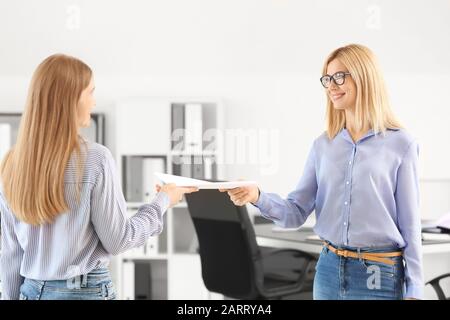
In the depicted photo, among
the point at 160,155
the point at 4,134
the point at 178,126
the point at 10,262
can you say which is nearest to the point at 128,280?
the point at 160,155

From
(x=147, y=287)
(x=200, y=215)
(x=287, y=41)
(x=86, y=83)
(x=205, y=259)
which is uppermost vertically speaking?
(x=287, y=41)

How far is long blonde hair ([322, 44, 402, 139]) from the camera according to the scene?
1565 millimetres

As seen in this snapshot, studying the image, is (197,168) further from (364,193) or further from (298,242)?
(364,193)

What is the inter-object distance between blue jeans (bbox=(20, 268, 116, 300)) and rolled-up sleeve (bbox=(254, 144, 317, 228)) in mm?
566

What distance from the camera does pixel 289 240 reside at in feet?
8.54

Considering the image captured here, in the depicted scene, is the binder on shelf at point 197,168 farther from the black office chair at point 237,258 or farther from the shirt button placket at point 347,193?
the shirt button placket at point 347,193

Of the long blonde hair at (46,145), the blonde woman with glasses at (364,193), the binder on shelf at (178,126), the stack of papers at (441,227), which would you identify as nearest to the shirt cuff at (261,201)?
the blonde woman with glasses at (364,193)

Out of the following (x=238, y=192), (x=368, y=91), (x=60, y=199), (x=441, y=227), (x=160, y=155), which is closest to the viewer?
(x=60, y=199)

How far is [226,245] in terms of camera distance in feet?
8.43

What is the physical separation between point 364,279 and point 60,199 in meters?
0.75

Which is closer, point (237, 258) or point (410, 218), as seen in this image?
point (410, 218)

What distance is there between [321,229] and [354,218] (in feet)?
0.37

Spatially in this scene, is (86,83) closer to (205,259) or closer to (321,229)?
(321,229)
